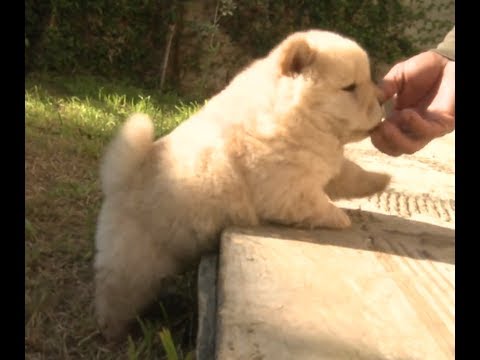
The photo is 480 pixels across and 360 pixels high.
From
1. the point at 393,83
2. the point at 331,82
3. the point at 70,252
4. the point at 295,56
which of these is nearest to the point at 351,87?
the point at 331,82

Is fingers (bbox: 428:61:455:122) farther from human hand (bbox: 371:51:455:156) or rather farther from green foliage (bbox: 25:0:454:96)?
green foliage (bbox: 25:0:454:96)

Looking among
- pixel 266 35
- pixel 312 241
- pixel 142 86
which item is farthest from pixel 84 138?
pixel 266 35

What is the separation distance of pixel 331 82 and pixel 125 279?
962 mm

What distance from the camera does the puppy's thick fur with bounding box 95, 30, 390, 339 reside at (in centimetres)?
212

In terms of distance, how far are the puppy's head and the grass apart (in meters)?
0.74

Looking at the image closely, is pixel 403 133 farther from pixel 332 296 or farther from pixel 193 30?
pixel 193 30

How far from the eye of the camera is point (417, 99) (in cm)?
280

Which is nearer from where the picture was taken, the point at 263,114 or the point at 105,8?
the point at 263,114

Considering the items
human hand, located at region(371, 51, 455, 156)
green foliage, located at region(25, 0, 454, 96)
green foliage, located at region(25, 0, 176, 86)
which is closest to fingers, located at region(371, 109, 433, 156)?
human hand, located at region(371, 51, 455, 156)

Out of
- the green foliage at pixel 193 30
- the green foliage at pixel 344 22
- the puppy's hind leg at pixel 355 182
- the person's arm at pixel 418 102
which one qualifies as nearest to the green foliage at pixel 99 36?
the green foliage at pixel 193 30

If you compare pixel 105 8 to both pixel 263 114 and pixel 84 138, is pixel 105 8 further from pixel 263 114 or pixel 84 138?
pixel 263 114

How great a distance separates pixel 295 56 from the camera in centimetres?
232

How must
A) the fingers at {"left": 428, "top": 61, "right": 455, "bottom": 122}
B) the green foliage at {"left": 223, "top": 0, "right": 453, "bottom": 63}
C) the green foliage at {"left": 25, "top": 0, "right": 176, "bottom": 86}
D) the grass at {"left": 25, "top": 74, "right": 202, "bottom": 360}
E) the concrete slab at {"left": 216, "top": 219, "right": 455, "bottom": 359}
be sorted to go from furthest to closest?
1. the green foliage at {"left": 223, "top": 0, "right": 453, "bottom": 63}
2. the green foliage at {"left": 25, "top": 0, "right": 176, "bottom": 86}
3. the fingers at {"left": 428, "top": 61, "right": 455, "bottom": 122}
4. the grass at {"left": 25, "top": 74, "right": 202, "bottom": 360}
5. the concrete slab at {"left": 216, "top": 219, "right": 455, "bottom": 359}
